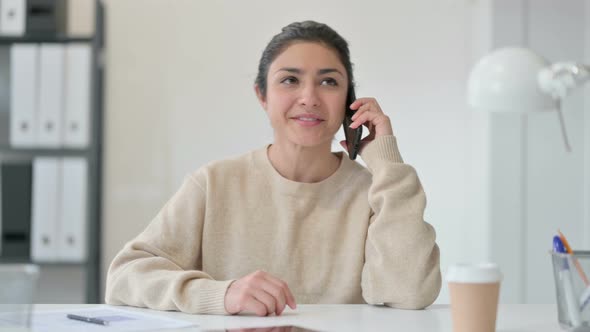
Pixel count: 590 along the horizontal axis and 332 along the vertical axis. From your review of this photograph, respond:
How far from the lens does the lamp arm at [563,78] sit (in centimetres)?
102

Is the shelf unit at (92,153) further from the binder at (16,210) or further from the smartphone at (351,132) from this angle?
the smartphone at (351,132)

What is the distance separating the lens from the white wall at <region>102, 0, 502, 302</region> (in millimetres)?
3432

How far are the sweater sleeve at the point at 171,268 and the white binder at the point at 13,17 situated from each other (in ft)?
5.95

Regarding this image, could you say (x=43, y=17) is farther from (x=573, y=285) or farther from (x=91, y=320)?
(x=573, y=285)

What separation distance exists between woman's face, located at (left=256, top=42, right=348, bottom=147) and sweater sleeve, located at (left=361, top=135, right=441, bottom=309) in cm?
16

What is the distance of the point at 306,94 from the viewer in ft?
5.80

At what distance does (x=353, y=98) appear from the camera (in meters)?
1.86

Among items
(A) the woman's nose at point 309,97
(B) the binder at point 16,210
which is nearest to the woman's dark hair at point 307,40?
(A) the woman's nose at point 309,97

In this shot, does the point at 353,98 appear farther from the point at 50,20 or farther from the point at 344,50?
the point at 50,20

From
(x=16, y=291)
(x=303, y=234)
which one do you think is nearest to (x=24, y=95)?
(x=303, y=234)

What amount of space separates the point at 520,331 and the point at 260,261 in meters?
0.66

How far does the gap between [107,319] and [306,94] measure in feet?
2.26

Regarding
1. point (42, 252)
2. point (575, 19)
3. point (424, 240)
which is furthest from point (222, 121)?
point (424, 240)

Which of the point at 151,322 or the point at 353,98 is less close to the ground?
the point at 353,98
